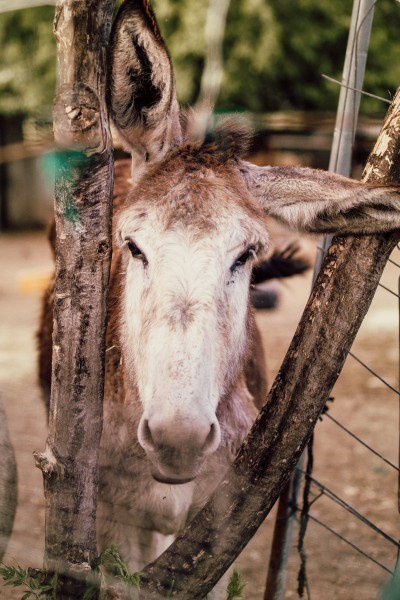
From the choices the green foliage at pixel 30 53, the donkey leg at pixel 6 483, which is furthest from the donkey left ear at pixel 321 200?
the green foliage at pixel 30 53

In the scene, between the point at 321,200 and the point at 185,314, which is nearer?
the point at 185,314

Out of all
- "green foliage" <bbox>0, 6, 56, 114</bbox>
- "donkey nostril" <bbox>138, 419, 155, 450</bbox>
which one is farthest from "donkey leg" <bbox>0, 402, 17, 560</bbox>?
"green foliage" <bbox>0, 6, 56, 114</bbox>

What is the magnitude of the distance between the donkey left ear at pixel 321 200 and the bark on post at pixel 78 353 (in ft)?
2.46

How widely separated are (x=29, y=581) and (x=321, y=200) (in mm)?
1564

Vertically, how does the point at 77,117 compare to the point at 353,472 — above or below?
above

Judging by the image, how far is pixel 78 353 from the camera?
202cm

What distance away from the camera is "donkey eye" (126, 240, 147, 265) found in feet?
7.83

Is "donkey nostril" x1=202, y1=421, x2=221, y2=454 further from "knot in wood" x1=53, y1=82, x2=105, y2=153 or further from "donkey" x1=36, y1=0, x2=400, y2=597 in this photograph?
"knot in wood" x1=53, y1=82, x2=105, y2=153

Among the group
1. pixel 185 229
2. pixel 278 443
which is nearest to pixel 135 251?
pixel 185 229

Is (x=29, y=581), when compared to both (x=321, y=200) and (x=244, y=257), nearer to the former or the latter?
(x=244, y=257)

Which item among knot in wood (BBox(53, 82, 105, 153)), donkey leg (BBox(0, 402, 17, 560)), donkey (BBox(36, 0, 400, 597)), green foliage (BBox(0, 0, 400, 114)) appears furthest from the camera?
green foliage (BBox(0, 0, 400, 114))

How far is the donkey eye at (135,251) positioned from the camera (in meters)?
2.39

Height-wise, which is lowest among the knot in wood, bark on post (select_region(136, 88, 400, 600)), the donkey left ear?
bark on post (select_region(136, 88, 400, 600))

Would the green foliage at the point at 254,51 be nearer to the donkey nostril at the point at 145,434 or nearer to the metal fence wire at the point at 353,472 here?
the metal fence wire at the point at 353,472
